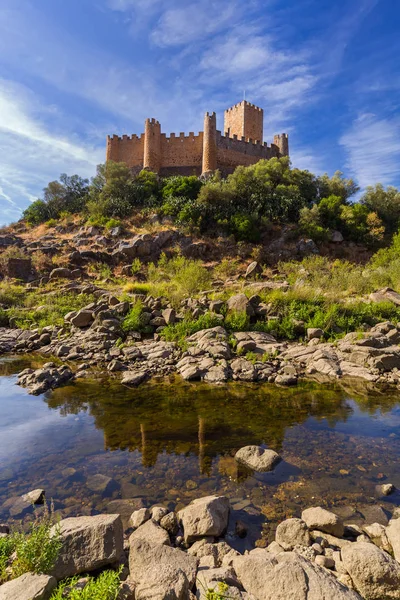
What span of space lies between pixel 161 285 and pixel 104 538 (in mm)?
13812

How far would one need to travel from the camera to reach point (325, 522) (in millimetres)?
3525

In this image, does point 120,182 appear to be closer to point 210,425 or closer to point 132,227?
point 132,227

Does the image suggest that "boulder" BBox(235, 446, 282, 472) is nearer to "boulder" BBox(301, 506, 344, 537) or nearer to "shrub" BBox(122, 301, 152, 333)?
"boulder" BBox(301, 506, 344, 537)

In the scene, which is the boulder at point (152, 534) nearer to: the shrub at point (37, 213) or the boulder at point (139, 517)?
the boulder at point (139, 517)

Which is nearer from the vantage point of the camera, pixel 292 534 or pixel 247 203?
pixel 292 534

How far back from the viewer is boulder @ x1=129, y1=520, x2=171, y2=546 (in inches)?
130

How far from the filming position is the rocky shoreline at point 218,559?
98.7 inches

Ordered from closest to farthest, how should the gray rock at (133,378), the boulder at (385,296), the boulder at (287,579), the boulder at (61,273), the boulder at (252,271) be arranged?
1. the boulder at (287,579)
2. the gray rock at (133,378)
3. the boulder at (385,296)
4. the boulder at (252,271)
5. the boulder at (61,273)

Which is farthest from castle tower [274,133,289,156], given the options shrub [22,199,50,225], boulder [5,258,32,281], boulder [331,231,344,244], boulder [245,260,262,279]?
boulder [5,258,32,281]

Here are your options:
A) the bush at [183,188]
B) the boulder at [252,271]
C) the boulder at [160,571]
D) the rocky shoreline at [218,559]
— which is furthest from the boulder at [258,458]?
the bush at [183,188]

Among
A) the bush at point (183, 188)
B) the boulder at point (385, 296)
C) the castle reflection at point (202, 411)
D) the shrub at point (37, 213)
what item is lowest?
the castle reflection at point (202, 411)

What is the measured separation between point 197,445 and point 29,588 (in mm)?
3570

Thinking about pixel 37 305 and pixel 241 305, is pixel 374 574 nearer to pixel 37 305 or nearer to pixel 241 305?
pixel 241 305

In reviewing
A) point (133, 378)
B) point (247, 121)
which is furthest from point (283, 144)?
point (133, 378)
